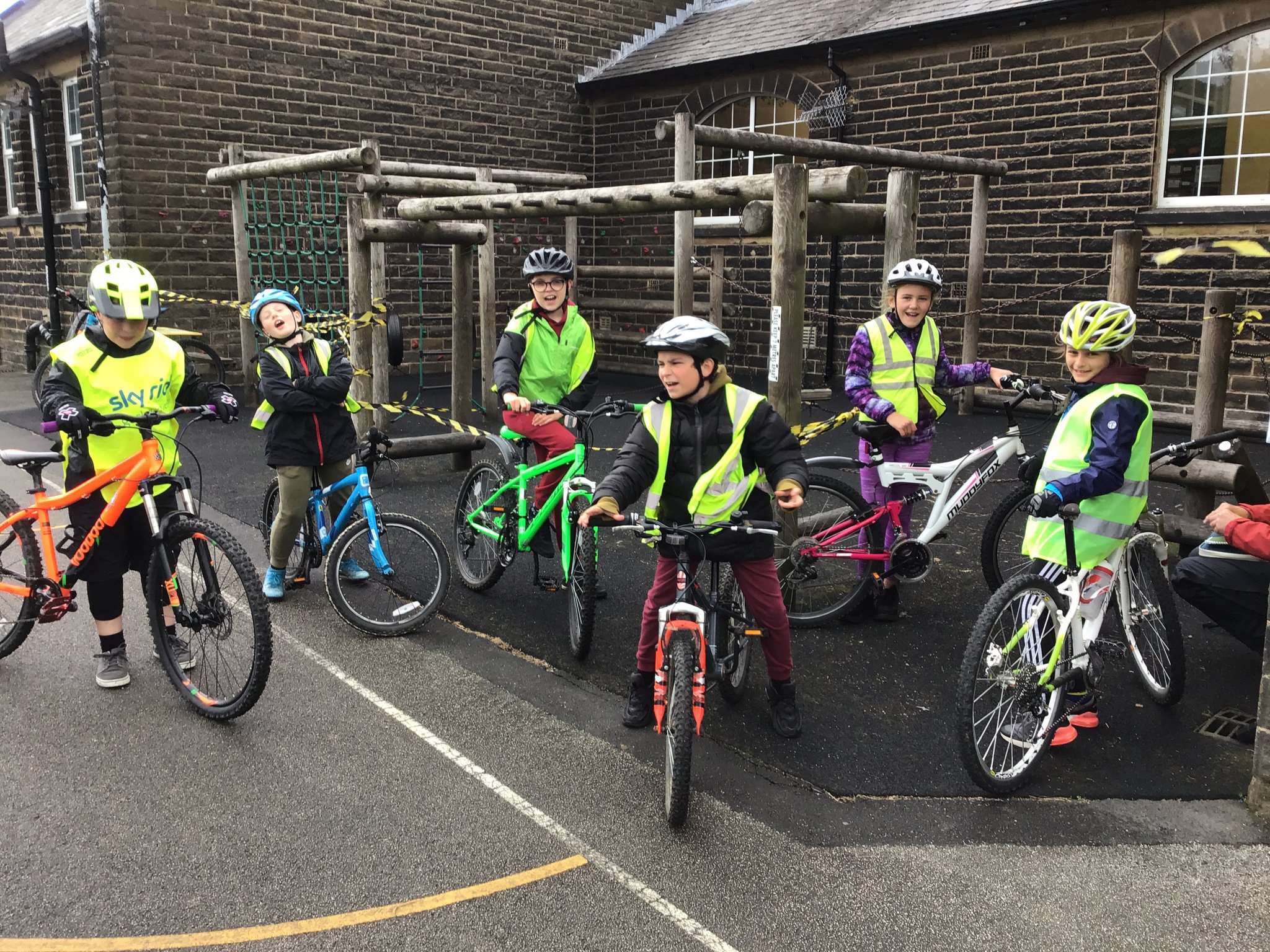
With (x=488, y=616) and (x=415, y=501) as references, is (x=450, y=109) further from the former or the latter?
(x=488, y=616)

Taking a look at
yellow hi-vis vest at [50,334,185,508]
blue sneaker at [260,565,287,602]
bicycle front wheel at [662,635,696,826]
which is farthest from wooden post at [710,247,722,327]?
bicycle front wheel at [662,635,696,826]

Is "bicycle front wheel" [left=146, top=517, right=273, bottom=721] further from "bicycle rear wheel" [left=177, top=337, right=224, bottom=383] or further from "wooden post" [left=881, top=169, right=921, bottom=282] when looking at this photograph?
"bicycle rear wheel" [left=177, top=337, right=224, bottom=383]

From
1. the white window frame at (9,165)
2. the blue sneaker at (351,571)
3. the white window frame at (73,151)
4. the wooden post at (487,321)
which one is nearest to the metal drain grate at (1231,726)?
the blue sneaker at (351,571)

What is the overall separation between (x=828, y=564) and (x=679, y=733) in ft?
7.80

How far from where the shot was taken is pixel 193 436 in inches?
428

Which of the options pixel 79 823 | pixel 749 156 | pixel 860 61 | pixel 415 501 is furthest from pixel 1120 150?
pixel 79 823

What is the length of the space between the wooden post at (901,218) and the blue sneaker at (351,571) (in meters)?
3.44

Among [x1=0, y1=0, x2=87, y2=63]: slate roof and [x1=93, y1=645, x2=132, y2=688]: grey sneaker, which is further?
[x1=0, y1=0, x2=87, y2=63]: slate roof

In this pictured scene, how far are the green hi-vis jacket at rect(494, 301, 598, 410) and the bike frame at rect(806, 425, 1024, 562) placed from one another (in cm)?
146

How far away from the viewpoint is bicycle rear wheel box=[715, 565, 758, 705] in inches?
171

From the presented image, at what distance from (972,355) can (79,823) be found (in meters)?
9.97

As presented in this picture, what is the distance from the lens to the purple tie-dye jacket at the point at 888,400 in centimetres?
552

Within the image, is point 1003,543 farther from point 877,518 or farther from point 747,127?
point 747,127

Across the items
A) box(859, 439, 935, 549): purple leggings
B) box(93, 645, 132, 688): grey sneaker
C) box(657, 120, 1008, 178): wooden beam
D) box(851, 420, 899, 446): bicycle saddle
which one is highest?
box(657, 120, 1008, 178): wooden beam
